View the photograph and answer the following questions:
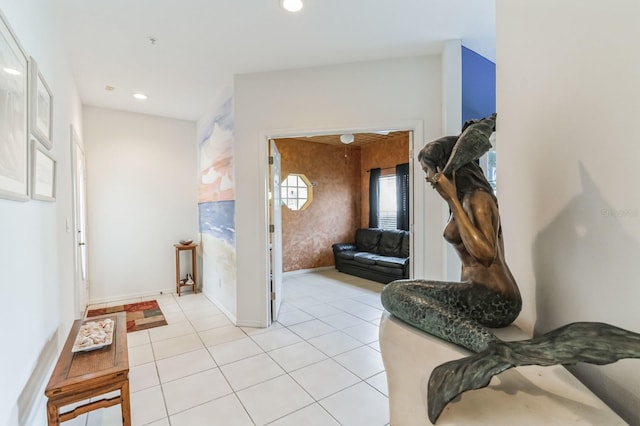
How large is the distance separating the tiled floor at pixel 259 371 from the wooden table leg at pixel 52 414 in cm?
58

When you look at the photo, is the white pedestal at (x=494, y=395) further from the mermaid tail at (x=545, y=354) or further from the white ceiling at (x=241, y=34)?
the white ceiling at (x=241, y=34)

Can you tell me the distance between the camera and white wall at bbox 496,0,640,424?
0.67 m

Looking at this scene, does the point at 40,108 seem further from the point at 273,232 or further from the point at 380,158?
the point at 380,158

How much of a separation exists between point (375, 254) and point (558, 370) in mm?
5194

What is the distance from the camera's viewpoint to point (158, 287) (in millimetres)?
4605

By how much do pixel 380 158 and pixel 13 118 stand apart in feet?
19.3

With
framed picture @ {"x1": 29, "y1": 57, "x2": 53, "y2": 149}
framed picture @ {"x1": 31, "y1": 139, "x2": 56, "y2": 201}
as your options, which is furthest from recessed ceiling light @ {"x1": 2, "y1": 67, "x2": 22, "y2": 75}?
framed picture @ {"x1": 31, "y1": 139, "x2": 56, "y2": 201}

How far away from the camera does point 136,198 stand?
4.44 meters

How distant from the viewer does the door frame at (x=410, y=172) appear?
2893mm

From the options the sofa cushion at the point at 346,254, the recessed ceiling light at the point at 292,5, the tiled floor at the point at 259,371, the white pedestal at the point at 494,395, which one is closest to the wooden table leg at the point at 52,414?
the tiled floor at the point at 259,371

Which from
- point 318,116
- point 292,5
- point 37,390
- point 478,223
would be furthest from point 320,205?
point 478,223

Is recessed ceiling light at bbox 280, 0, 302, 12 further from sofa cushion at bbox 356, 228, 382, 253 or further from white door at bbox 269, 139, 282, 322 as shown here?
sofa cushion at bbox 356, 228, 382, 253

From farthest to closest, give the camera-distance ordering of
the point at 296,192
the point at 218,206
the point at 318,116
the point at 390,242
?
1. the point at 296,192
2. the point at 390,242
3. the point at 218,206
4. the point at 318,116

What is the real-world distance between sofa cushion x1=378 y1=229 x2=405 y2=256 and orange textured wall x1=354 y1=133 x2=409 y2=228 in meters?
0.94
